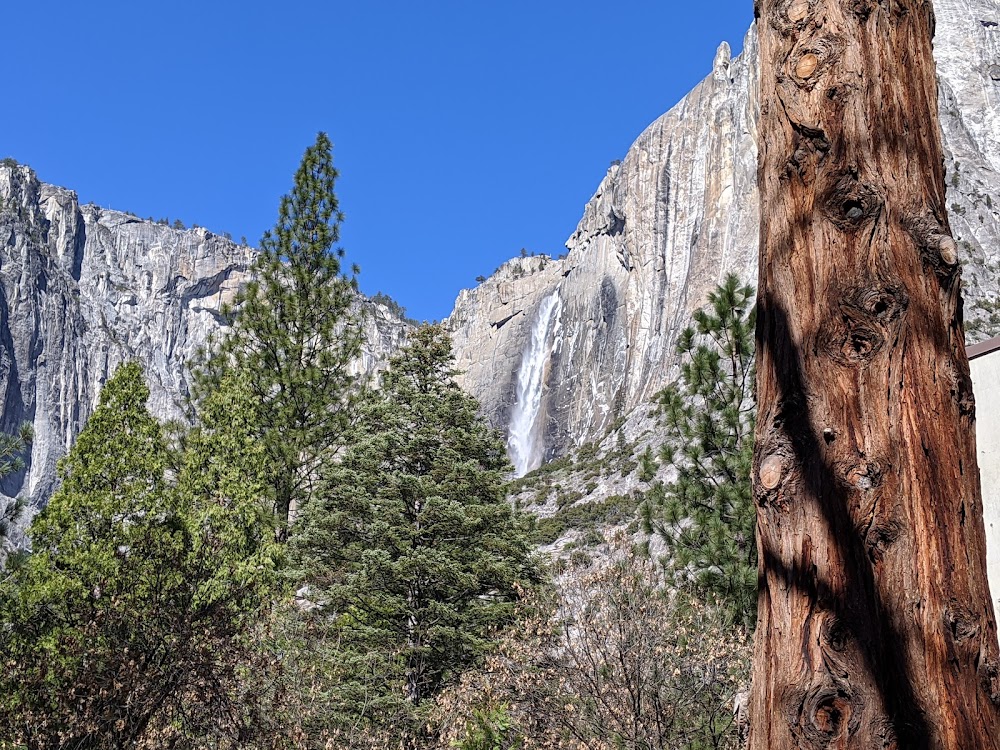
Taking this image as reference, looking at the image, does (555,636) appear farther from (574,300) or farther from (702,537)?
(574,300)

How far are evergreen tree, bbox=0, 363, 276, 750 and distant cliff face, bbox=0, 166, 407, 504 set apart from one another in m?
66.9

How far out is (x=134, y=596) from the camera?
651 centimetres

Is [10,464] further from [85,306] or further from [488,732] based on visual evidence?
[85,306]

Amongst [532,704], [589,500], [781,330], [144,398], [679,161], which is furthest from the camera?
[679,161]

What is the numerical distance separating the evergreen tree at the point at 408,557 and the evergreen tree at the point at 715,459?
323 cm

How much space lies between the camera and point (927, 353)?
2002 millimetres

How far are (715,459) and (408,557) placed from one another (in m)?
4.34

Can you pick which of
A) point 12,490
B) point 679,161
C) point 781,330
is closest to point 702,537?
point 781,330

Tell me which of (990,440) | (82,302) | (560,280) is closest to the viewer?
(990,440)

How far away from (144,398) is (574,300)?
231 feet

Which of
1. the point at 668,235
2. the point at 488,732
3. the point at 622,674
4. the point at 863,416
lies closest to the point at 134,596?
the point at 488,732

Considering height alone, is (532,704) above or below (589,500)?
below

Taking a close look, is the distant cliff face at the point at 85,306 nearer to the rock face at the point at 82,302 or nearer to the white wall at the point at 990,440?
the rock face at the point at 82,302

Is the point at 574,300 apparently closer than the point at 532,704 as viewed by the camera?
No
